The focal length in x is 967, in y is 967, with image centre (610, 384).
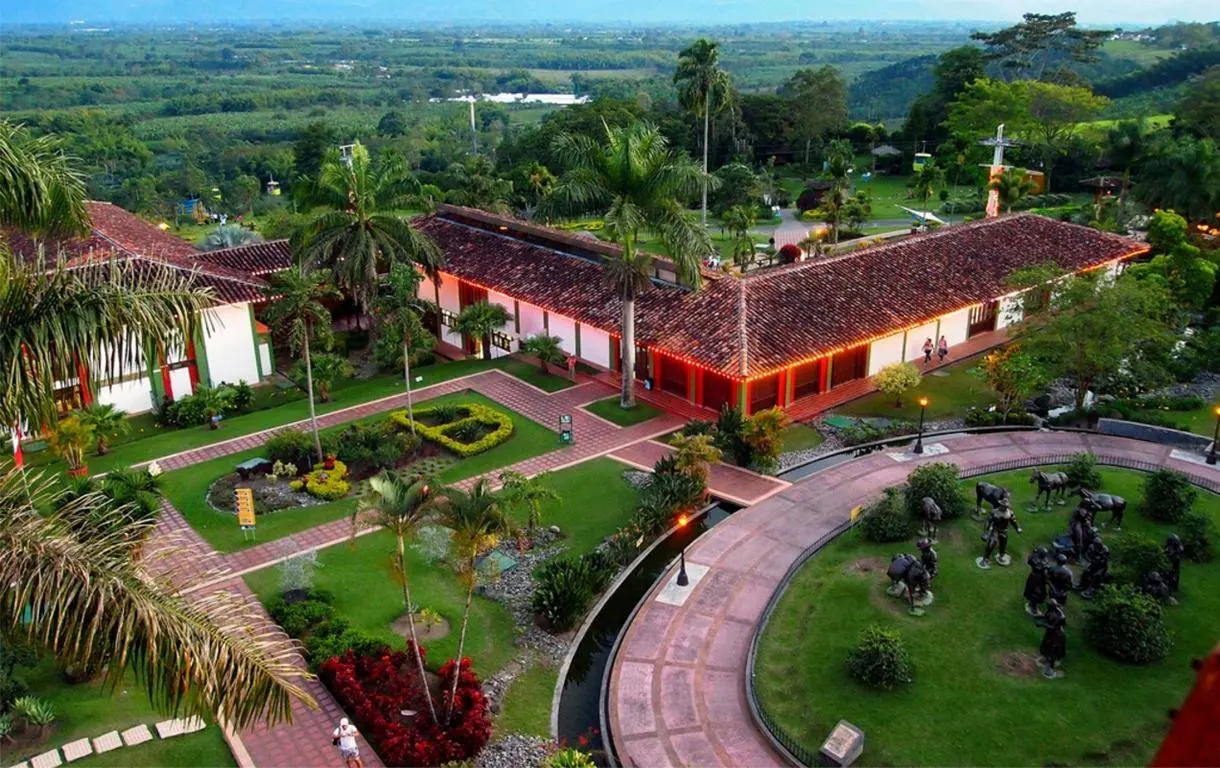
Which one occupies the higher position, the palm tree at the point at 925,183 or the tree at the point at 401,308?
the tree at the point at 401,308

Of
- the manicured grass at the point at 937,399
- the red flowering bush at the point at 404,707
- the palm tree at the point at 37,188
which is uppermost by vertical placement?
the palm tree at the point at 37,188

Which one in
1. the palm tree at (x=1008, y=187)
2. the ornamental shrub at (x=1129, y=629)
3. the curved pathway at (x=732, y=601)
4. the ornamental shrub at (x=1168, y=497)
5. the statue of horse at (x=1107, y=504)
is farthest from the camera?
the palm tree at (x=1008, y=187)

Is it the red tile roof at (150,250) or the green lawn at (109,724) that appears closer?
the green lawn at (109,724)

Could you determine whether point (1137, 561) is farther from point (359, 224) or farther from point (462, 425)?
point (359, 224)

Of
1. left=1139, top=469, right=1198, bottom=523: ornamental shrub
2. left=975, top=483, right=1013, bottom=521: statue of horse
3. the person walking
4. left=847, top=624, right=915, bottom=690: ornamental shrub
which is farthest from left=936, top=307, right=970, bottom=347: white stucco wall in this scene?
the person walking

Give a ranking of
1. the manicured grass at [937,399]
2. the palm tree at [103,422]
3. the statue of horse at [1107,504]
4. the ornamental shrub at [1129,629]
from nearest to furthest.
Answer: the ornamental shrub at [1129,629] < the statue of horse at [1107,504] < the palm tree at [103,422] < the manicured grass at [937,399]

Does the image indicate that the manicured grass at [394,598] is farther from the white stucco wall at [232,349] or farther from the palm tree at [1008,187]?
the palm tree at [1008,187]

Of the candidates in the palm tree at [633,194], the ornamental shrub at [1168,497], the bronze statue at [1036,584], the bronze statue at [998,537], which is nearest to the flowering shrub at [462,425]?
the palm tree at [633,194]

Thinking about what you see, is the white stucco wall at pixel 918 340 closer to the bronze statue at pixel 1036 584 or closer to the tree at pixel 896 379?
the tree at pixel 896 379

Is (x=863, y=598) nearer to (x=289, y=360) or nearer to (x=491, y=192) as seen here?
(x=289, y=360)
